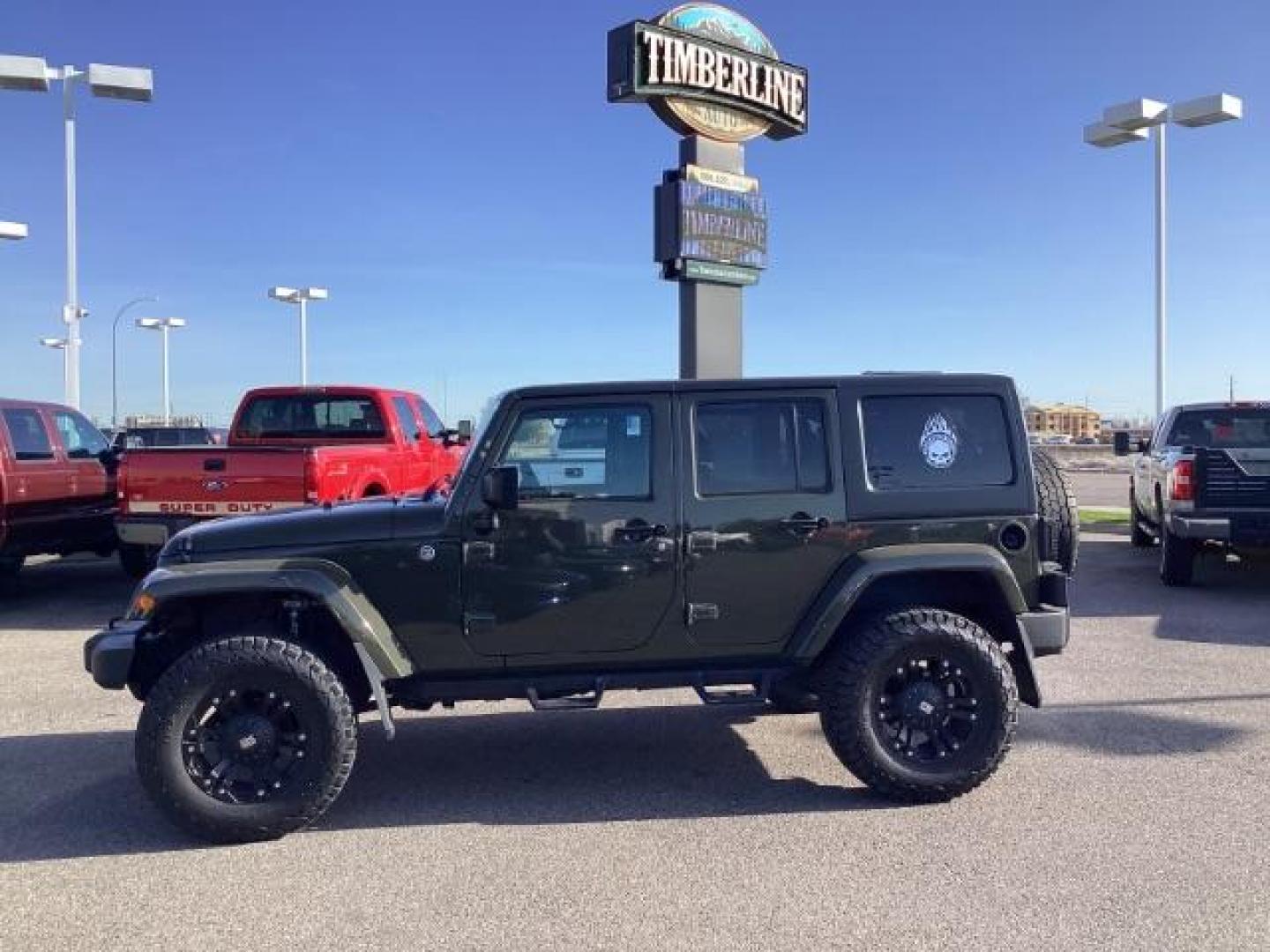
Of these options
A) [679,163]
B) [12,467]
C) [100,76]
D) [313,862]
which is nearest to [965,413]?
[313,862]

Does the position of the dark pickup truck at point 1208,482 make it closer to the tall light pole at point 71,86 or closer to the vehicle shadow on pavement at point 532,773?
the vehicle shadow on pavement at point 532,773

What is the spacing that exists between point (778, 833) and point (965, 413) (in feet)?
6.74

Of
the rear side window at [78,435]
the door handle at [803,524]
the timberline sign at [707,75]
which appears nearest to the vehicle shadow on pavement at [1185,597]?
the door handle at [803,524]

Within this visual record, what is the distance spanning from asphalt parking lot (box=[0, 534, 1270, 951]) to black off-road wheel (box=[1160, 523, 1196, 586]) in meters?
4.24

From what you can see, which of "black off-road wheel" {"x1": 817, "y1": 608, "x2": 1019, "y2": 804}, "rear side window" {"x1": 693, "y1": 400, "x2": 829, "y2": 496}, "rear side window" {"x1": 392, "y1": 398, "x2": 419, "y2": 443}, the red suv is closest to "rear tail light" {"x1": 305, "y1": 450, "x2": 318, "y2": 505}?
"rear side window" {"x1": 392, "y1": 398, "x2": 419, "y2": 443}

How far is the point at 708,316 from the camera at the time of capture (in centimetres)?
1550

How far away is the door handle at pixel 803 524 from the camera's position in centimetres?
478

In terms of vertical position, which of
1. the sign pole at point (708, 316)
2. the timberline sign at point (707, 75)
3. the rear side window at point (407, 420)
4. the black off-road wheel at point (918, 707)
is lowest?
the black off-road wheel at point (918, 707)

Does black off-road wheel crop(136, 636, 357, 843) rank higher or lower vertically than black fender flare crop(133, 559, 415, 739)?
lower

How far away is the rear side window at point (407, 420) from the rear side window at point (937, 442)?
22.1ft

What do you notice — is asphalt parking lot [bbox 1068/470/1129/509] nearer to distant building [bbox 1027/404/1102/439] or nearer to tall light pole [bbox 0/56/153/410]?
tall light pole [bbox 0/56/153/410]

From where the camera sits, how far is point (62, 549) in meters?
10.7

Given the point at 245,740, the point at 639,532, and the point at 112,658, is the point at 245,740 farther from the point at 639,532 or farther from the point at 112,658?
the point at 639,532

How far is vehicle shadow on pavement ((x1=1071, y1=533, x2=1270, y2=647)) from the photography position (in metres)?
8.58
